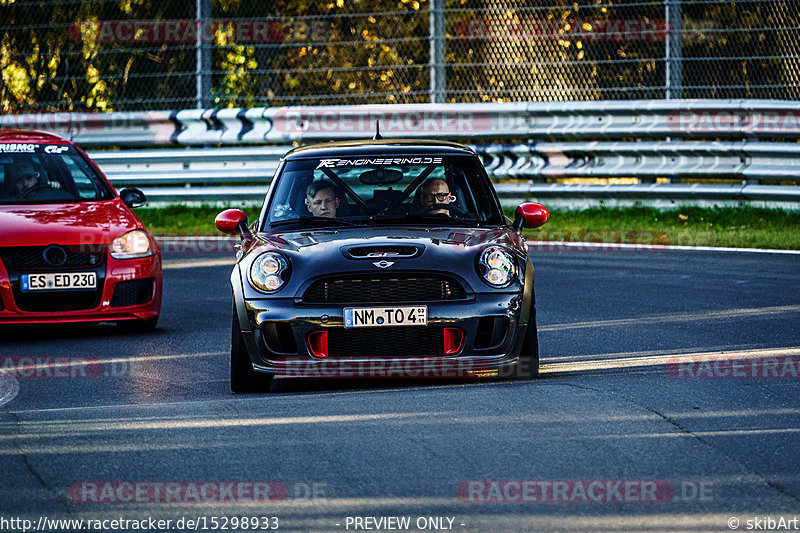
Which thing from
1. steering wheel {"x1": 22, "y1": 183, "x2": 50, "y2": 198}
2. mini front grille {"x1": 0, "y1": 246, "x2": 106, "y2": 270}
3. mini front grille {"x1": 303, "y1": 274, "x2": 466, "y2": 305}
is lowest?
mini front grille {"x1": 0, "y1": 246, "x2": 106, "y2": 270}

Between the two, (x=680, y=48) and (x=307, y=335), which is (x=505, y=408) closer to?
(x=307, y=335)

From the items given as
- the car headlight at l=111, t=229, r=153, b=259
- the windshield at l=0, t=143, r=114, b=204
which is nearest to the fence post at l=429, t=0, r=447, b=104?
the windshield at l=0, t=143, r=114, b=204

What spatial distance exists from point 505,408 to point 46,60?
13.9m

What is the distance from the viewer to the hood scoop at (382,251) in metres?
7.36

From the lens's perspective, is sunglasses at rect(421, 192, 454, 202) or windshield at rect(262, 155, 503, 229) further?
sunglasses at rect(421, 192, 454, 202)

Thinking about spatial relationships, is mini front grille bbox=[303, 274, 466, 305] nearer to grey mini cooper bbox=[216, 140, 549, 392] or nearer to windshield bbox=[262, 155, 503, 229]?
grey mini cooper bbox=[216, 140, 549, 392]

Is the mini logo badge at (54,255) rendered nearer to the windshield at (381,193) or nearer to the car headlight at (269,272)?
the windshield at (381,193)

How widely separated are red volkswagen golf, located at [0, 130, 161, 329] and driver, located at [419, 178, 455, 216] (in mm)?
2610

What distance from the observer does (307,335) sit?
23.8 ft

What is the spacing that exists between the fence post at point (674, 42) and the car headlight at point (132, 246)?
7.93 metres

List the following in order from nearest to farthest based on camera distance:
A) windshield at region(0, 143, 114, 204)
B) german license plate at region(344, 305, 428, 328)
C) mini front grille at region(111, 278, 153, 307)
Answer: german license plate at region(344, 305, 428, 328)
mini front grille at region(111, 278, 153, 307)
windshield at region(0, 143, 114, 204)

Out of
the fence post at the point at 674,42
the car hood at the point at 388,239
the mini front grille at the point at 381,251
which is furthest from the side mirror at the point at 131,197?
the fence post at the point at 674,42

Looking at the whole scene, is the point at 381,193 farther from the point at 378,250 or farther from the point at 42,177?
the point at 42,177

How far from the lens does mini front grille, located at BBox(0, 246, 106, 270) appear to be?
9656 mm
